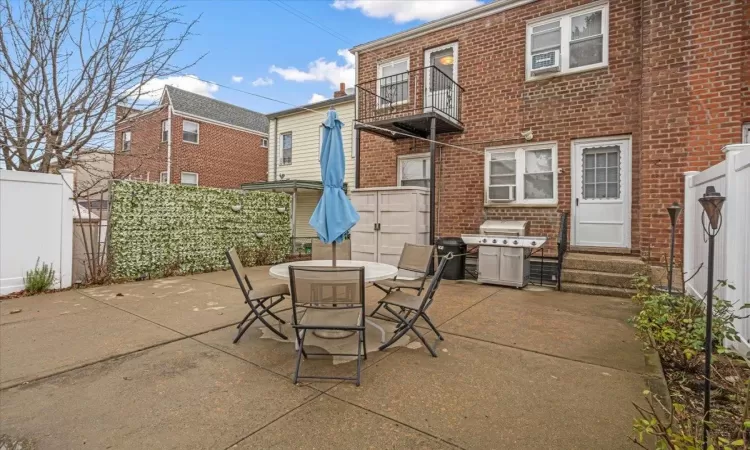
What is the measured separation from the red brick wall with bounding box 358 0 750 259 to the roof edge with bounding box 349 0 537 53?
5.0 inches

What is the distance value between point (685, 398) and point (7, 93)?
36.4ft

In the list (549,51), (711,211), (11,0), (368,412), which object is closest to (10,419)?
(368,412)

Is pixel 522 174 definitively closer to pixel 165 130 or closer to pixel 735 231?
pixel 735 231

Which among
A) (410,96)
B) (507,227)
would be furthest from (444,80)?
(507,227)

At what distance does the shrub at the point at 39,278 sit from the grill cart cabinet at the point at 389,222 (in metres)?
5.88

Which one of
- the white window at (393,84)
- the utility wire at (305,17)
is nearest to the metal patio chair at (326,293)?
the white window at (393,84)

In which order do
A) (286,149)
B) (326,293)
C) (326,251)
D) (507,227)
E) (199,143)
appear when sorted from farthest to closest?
(199,143)
(286,149)
(507,227)
(326,251)
(326,293)

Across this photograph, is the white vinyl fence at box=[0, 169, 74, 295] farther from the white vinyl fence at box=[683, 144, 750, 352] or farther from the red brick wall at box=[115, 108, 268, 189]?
the red brick wall at box=[115, 108, 268, 189]

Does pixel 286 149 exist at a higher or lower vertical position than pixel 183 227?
higher

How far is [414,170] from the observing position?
31.6ft

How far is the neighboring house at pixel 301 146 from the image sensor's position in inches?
550

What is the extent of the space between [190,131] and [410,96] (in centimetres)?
1320

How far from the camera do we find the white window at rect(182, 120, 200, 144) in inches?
695

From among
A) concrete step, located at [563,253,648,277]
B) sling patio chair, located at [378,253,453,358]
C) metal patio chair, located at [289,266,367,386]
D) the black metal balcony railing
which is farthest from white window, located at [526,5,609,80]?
metal patio chair, located at [289,266,367,386]
